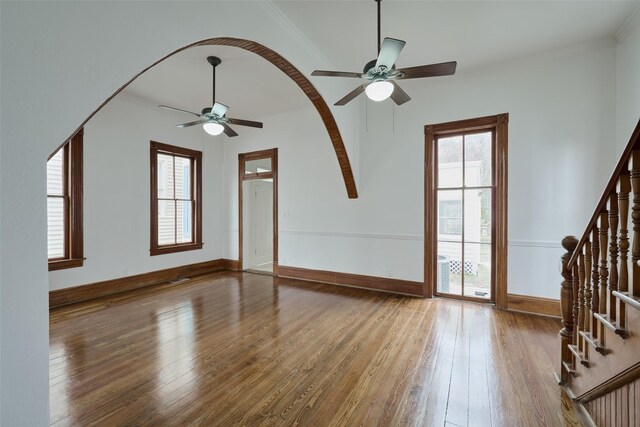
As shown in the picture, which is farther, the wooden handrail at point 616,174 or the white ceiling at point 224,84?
the white ceiling at point 224,84

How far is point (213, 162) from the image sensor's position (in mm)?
6137

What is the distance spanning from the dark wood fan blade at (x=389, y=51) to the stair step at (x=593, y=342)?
2271 millimetres

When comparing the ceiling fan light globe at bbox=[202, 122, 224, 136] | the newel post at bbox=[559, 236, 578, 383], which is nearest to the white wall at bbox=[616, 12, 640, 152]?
the newel post at bbox=[559, 236, 578, 383]

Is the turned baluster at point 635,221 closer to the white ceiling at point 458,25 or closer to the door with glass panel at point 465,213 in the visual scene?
the white ceiling at point 458,25

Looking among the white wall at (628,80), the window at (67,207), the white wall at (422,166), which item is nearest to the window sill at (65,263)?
the window at (67,207)

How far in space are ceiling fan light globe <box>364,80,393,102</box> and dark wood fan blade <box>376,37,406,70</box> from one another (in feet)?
0.48

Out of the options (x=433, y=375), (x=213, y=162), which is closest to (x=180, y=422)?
(x=433, y=375)

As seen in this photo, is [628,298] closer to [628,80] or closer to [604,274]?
[604,274]

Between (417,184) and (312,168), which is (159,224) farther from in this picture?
(417,184)

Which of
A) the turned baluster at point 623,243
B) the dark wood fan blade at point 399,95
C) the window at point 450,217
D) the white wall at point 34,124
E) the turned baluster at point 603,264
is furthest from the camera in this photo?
the window at point 450,217

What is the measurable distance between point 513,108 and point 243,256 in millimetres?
5331

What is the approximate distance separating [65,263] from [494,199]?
599cm

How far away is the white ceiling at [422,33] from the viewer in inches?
106

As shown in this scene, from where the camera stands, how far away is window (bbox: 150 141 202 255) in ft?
16.8
